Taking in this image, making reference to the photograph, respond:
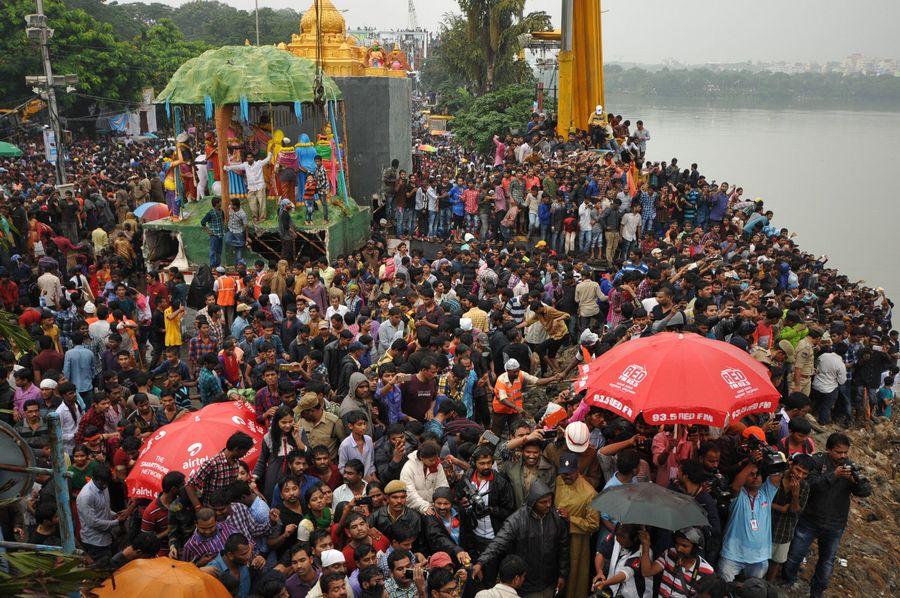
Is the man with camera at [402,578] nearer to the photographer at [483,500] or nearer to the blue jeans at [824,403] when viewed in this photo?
the photographer at [483,500]

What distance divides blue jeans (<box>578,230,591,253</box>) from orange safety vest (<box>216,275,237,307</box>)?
6.42m

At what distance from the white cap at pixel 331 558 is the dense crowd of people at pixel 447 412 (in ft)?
0.07

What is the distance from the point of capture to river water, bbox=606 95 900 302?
45.1 meters

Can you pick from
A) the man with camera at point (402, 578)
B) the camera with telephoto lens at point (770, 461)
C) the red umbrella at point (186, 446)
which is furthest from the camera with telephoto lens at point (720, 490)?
the red umbrella at point (186, 446)

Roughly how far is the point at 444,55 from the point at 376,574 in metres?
34.9

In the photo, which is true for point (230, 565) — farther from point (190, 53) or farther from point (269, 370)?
point (190, 53)

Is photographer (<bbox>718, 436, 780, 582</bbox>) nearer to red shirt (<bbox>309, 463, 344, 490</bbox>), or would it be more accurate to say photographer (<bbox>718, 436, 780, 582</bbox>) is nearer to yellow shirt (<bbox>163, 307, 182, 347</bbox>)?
red shirt (<bbox>309, 463, 344, 490</bbox>)

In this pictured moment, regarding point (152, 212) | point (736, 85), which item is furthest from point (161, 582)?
point (736, 85)

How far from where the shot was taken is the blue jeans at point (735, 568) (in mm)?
5316

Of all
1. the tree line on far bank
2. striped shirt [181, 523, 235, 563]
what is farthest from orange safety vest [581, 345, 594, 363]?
the tree line on far bank

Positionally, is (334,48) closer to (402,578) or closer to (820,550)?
(820,550)

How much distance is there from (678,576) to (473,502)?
1.42 meters

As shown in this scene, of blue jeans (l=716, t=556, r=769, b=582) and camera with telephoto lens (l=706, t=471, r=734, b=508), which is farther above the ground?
camera with telephoto lens (l=706, t=471, r=734, b=508)

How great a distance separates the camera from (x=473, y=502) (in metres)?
5.38
